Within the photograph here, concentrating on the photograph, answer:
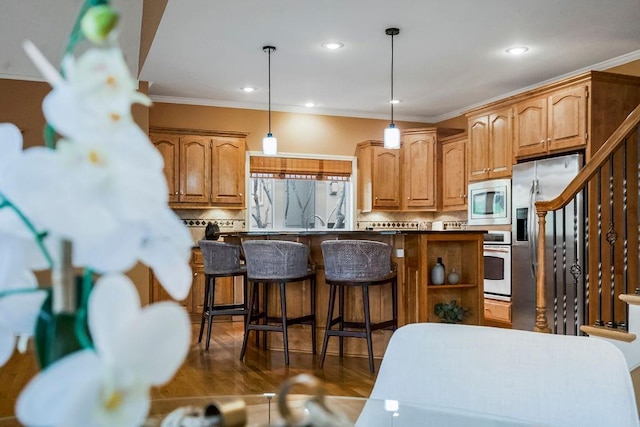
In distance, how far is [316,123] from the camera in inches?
301

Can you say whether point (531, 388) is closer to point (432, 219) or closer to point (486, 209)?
point (486, 209)

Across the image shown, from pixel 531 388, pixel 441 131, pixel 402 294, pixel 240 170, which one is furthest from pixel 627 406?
pixel 441 131

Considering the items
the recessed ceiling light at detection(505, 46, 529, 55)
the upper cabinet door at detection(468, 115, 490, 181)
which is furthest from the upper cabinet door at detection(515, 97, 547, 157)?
the recessed ceiling light at detection(505, 46, 529, 55)

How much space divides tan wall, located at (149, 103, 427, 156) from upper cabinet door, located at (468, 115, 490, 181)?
5.28 ft

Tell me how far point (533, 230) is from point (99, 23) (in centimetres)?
549

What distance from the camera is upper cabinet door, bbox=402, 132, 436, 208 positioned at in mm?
7570

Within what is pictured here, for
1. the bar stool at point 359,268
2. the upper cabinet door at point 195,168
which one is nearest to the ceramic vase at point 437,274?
the bar stool at point 359,268

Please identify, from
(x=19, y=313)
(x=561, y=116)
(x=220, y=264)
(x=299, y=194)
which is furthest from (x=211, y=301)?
(x=19, y=313)

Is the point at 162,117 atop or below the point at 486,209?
atop

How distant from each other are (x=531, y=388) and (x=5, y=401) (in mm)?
3315

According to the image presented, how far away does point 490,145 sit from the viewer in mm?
6328

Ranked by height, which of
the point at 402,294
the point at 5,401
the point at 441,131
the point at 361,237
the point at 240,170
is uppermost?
the point at 441,131

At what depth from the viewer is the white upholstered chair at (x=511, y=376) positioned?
118 centimetres

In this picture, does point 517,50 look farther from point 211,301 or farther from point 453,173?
point 211,301
